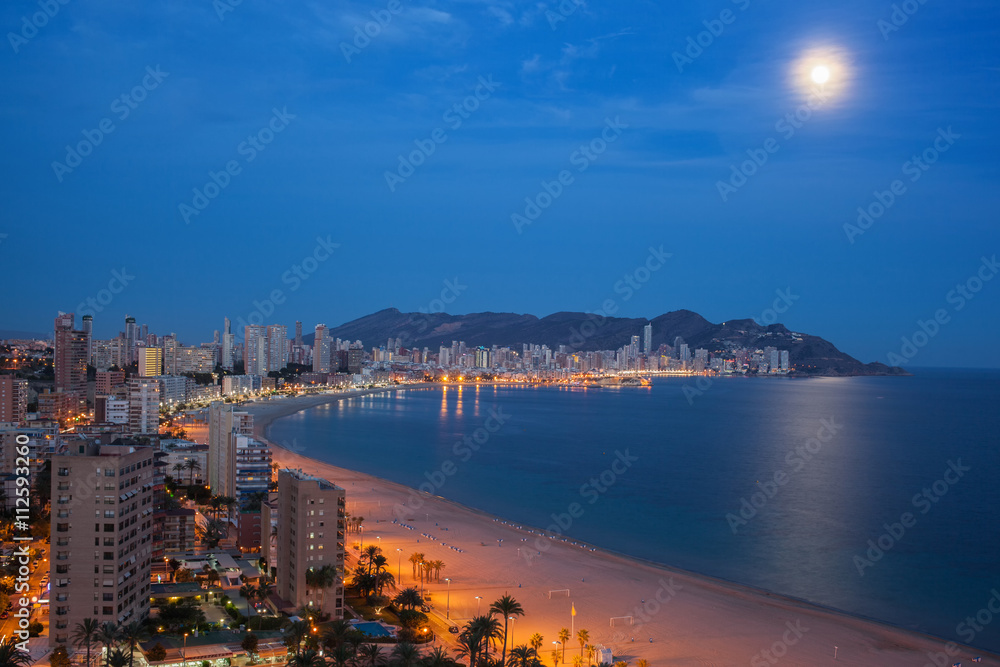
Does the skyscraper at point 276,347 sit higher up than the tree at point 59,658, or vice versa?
the skyscraper at point 276,347

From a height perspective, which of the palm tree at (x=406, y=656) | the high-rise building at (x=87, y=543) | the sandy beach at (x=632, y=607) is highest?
the high-rise building at (x=87, y=543)

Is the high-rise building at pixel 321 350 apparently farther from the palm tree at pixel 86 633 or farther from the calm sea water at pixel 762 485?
the palm tree at pixel 86 633

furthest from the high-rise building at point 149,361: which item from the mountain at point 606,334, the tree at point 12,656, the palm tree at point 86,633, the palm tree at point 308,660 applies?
the mountain at point 606,334

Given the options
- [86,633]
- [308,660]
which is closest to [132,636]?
[86,633]

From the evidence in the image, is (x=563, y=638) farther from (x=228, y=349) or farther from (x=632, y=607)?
(x=228, y=349)

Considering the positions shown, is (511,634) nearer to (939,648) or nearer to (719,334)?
(939,648)

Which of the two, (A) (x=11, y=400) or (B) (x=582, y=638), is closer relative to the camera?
(B) (x=582, y=638)
